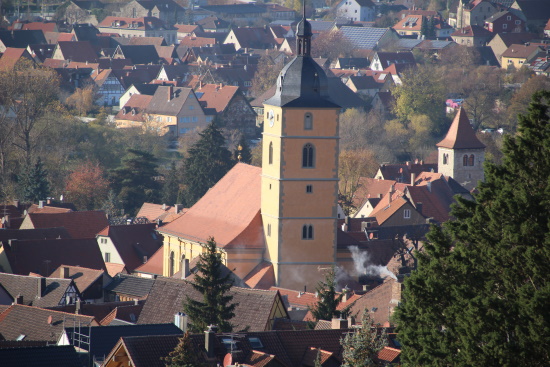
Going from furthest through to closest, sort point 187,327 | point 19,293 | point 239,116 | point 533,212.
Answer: point 239,116 < point 19,293 < point 187,327 < point 533,212

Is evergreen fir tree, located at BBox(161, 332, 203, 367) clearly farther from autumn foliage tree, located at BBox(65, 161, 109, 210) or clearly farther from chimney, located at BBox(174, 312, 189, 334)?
autumn foliage tree, located at BBox(65, 161, 109, 210)

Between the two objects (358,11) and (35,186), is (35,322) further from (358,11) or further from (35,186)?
(358,11)

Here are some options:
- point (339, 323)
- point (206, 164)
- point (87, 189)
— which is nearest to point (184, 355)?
point (339, 323)

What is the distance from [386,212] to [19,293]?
83.7 feet

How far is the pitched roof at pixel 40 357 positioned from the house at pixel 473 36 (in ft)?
416

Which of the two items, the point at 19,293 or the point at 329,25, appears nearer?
the point at 19,293

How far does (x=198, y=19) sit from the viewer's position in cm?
18225

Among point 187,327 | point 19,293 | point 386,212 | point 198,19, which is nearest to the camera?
point 187,327

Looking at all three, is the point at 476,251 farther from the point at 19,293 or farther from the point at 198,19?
the point at 198,19

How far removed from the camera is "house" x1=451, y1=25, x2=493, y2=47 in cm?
15525

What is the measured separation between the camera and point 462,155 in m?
82.6

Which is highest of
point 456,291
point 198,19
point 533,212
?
point 533,212

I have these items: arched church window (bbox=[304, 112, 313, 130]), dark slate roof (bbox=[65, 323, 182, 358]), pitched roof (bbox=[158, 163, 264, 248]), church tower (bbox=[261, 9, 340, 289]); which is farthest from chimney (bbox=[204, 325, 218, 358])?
pitched roof (bbox=[158, 163, 264, 248])

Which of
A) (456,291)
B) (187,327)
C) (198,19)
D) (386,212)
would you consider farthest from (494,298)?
(198,19)
